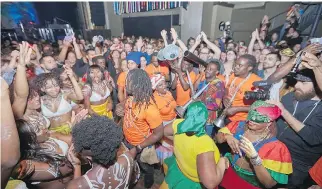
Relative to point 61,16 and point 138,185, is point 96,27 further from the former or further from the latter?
point 138,185

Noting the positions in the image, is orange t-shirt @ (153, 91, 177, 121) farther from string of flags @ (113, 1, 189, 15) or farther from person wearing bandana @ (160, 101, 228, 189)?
string of flags @ (113, 1, 189, 15)

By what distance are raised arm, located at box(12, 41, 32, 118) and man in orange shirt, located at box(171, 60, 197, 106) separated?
238 cm

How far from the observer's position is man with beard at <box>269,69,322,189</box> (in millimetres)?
2049

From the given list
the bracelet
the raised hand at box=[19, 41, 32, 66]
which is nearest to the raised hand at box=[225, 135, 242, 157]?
the bracelet

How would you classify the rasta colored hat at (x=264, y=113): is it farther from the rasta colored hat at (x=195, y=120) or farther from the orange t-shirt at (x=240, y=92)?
the orange t-shirt at (x=240, y=92)

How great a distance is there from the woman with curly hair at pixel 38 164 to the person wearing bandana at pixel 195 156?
1.21 m

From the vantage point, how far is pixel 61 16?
16.6 metres

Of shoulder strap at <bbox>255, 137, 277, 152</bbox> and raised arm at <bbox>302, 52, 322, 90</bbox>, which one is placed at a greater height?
raised arm at <bbox>302, 52, 322, 90</bbox>

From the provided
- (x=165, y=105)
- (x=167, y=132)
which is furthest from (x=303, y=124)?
(x=165, y=105)

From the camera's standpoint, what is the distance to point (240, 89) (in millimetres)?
3121

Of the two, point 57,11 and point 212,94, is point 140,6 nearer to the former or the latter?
point 57,11

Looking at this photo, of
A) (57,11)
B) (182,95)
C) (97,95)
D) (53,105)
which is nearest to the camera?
(53,105)

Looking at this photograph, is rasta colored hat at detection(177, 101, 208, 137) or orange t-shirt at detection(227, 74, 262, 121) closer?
rasta colored hat at detection(177, 101, 208, 137)

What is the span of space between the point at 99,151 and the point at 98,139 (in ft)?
0.31
